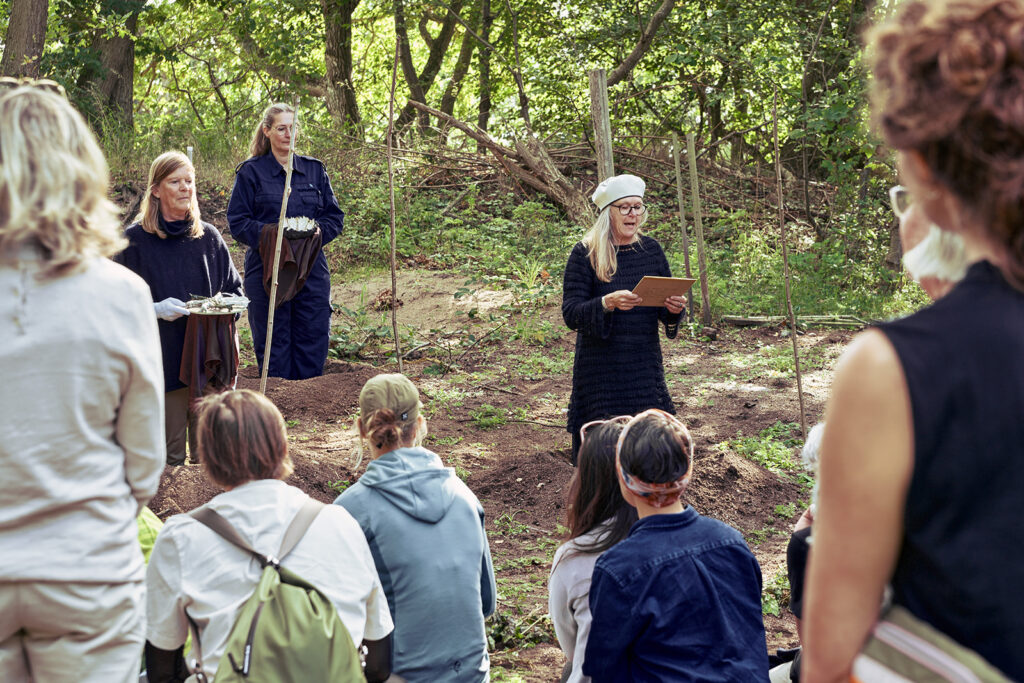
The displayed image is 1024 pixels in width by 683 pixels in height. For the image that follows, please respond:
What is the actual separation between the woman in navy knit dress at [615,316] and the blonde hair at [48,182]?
2.93 m

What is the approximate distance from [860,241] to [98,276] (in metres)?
11.3

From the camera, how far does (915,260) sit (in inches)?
57.0

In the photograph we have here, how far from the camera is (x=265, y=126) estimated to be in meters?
5.96

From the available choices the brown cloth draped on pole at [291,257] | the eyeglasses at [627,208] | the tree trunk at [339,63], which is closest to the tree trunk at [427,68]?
the tree trunk at [339,63]

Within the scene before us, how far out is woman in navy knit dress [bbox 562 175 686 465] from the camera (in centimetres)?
475

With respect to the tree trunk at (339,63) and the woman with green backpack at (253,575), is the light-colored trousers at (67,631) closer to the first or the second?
the woman with green backpack at (253,575)

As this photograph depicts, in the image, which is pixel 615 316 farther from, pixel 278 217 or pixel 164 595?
pixel 164 595

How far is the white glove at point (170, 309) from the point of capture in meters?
4.50

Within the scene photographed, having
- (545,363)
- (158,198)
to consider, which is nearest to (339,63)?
(545,363)

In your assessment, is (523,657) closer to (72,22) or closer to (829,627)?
(829,627)

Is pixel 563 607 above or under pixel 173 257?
under

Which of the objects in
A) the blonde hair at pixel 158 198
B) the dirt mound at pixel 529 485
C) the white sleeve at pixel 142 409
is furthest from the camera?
the dirt mound at pixel 529 485

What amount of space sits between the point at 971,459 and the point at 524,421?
5.88m

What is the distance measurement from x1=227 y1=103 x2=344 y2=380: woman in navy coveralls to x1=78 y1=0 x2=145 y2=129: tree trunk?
341 inches
